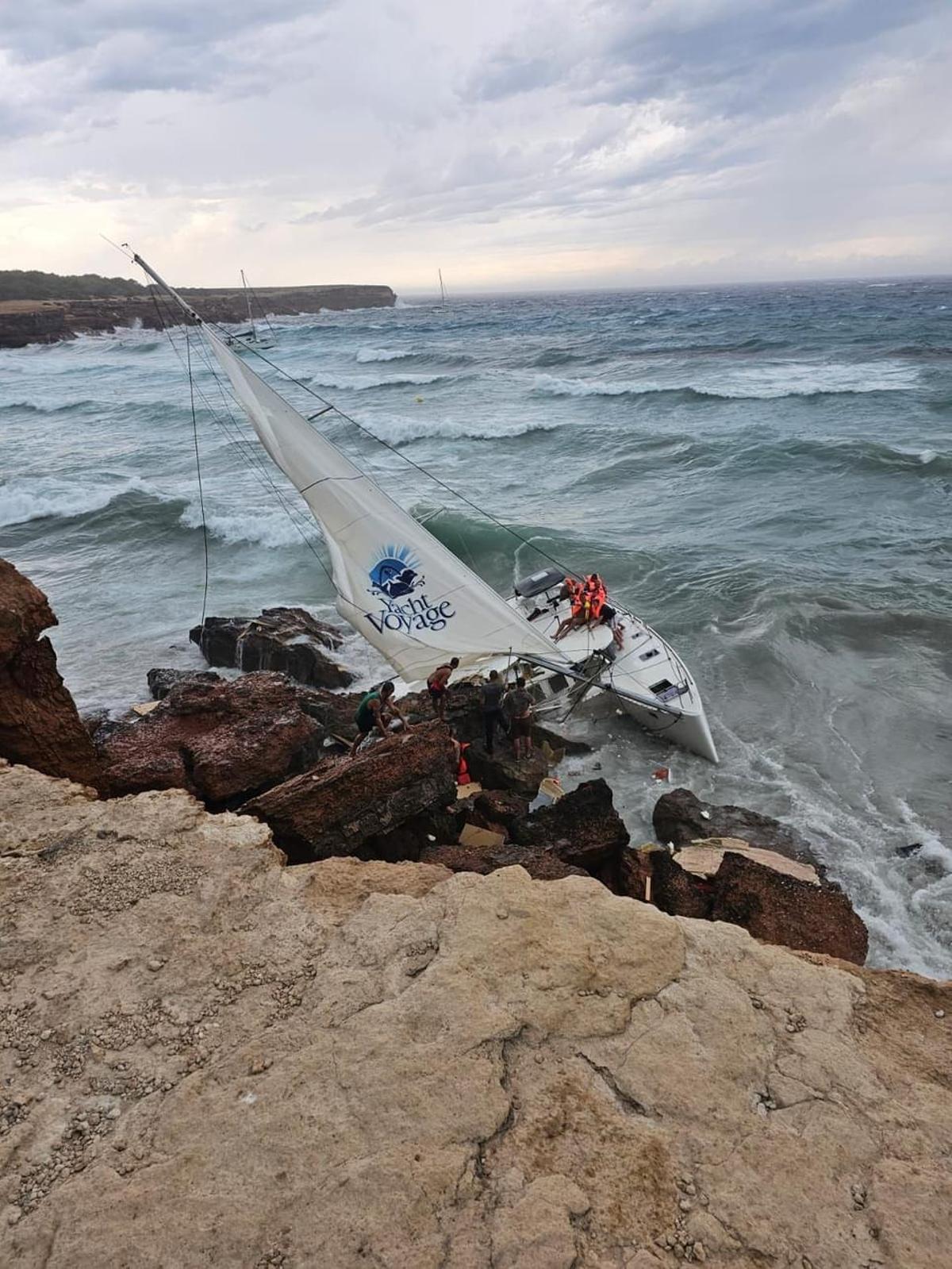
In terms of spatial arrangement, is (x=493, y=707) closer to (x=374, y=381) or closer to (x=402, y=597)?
(x=402, y=597)

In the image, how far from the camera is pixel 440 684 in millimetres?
10938

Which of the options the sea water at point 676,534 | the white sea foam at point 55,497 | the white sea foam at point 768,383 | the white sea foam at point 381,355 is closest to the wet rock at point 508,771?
the sea water at point 676,534

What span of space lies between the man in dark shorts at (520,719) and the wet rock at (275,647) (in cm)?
452

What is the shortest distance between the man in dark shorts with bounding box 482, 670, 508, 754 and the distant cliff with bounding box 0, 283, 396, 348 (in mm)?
50594

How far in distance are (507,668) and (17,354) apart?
90.7m

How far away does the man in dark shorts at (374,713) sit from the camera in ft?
32.2

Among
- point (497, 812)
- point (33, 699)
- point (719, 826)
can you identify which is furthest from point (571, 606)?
point (33, 699)

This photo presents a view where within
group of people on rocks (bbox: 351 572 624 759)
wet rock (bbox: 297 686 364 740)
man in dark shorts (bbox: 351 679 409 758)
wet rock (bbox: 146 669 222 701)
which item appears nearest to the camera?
man in dark shorts (bbox: 351 679 409 758)

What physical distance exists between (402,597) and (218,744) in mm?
3293

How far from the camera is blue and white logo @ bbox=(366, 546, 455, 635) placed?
10.6m

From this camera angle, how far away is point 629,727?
13.0 meters

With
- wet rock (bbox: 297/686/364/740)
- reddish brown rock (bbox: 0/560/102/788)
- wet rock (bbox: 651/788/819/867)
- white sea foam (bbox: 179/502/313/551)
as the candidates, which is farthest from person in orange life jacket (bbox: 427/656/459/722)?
white sea foam (bbox: 179/502/313/551)

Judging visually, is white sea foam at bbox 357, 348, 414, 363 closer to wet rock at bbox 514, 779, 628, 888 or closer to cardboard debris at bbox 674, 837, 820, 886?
wet rock at bbox 514, 779, 628, 888

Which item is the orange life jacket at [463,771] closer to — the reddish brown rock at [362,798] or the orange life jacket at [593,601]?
the reddish brown rock at [362,798]
